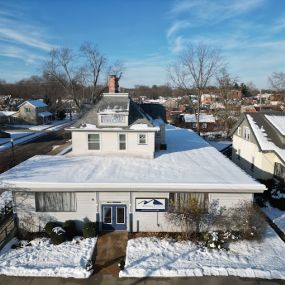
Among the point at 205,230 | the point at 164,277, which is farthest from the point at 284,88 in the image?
the point at 164,277

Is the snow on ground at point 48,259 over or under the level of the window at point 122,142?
under

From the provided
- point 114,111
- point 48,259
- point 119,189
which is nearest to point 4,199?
point 48,259

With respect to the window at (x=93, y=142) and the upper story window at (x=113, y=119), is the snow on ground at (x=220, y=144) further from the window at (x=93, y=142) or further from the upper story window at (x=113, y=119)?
the window at (x=93, y=142)

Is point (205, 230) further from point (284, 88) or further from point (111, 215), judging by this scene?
point (284, 88)

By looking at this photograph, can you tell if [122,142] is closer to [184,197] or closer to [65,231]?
[184,197]

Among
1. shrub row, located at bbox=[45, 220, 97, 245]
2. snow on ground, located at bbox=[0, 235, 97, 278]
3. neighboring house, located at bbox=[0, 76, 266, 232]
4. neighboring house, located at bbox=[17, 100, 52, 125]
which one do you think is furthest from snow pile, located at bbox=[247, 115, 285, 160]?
neighboring house, located at bbox=[17, 100, 52, 125]

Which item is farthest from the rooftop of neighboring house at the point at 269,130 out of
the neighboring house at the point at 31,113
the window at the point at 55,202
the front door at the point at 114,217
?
the neighboring house at the point at 31,113

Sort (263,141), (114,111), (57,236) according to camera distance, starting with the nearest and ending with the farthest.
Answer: (57,236), (114,111), (263,141)
